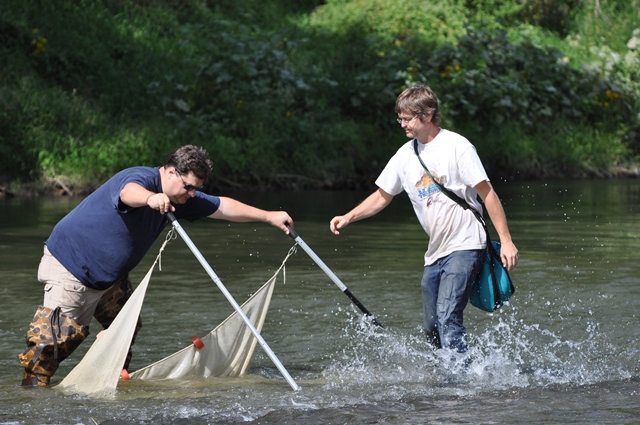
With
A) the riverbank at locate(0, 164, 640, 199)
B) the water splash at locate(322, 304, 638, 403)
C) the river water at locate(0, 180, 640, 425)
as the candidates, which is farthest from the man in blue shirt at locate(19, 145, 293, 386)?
the riverbank at locate(0, 164, 640, 199)

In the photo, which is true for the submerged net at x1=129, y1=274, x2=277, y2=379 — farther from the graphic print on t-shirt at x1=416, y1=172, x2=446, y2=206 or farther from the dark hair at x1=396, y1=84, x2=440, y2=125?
the dark hair at x1=396, y1=84, x2=440, y2=125

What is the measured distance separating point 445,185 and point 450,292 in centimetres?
63

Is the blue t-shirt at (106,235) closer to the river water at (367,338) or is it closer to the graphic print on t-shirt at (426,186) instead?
the river water at (367,338)

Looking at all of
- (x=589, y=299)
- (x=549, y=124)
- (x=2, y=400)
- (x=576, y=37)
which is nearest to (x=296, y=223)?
(x=589, y=299)

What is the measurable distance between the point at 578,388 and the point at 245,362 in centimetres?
213

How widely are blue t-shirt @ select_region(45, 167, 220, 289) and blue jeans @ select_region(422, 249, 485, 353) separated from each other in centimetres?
166

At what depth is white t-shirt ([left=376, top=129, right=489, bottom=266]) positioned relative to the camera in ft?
19.6

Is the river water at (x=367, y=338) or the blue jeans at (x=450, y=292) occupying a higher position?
the blue jeans at (x=450, y=292)

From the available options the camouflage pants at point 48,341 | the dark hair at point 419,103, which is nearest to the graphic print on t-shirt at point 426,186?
the dark hair at point 419,103

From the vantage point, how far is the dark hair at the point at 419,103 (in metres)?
5.96

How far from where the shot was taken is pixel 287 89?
23.4m

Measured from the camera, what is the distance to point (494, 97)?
2561 centimetres

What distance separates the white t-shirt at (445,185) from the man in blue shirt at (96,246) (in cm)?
118

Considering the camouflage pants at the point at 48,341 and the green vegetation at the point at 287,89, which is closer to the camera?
the camouflage pants at the point at 48,341
